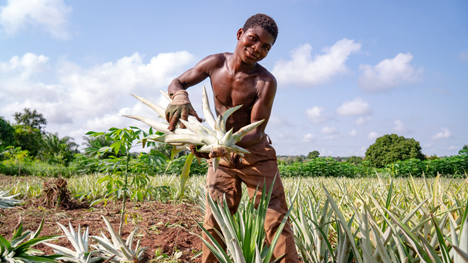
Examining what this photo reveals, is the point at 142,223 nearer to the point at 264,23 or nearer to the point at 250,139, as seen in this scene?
the point at 250,139

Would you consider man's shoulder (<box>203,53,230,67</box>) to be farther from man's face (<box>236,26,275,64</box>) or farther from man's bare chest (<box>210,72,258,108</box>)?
man's face (<box>236,26,275,64</box>)

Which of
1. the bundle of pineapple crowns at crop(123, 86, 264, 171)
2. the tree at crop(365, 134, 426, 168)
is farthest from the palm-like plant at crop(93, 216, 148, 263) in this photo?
the tree at crop(365, 134, 426, 168)

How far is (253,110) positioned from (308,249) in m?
1.06

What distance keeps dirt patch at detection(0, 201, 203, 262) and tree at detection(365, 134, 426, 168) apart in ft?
72.8

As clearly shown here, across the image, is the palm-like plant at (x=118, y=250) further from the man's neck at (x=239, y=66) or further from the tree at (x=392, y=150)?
the tree at (x=392, y=150)

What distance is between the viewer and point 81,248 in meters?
2.13

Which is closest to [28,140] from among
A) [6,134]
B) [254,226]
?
[6,134]

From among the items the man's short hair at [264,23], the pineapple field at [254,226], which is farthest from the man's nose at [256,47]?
the pineapple field at [254,226]

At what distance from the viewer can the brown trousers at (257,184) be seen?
5.91 feet

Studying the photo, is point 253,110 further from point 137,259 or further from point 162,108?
point 137,259

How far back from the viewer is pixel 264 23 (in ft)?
5.96

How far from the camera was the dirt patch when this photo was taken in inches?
101

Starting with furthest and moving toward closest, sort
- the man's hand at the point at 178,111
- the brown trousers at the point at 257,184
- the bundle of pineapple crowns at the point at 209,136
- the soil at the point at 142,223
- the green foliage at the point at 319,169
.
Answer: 1. the green foliage at the point at 319,169
2. the soil at the point at 142,223
3. the brown trousers at the point at 257,184
4. the man's hand at the point at 178,111
5. the bundle of pineapple crowns at the point at 209,136

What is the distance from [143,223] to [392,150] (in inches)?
945
